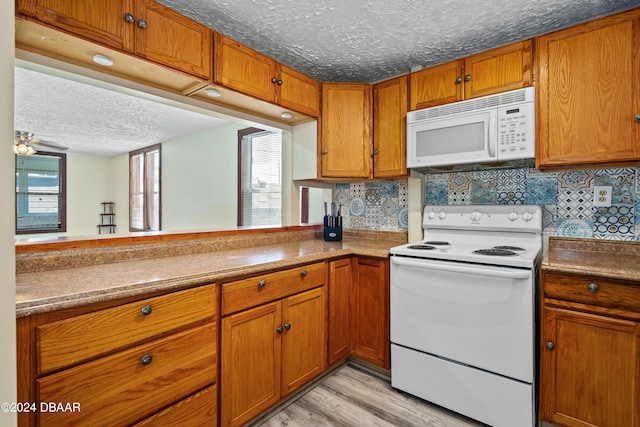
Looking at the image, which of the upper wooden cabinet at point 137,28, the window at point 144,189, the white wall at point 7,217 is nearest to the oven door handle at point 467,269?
the upper wooden cabinet at point 137,28

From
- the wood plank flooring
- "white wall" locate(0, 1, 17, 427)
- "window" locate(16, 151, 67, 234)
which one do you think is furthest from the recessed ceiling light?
"window" locate(16, 151, 67, 234)

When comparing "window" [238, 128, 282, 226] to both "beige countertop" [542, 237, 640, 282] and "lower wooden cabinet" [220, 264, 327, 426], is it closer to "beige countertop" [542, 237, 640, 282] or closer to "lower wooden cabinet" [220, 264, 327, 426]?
"lower wooden cabinet" [220, 264, 327, 426]

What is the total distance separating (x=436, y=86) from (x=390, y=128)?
41cm

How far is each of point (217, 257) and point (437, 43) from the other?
196 centimetres

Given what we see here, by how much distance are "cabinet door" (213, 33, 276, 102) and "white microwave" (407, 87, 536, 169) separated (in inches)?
39.7

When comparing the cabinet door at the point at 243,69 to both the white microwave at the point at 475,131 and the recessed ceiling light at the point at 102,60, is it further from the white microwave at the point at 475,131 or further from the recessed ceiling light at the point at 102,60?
the white microwave at the point at 475,131

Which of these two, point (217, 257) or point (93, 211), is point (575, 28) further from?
point (93, 211)

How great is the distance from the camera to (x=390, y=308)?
6.55 feet

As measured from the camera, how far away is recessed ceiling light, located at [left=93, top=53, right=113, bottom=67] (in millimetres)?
1428

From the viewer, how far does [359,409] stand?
1801mm

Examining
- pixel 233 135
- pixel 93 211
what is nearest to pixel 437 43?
pixel 233 135

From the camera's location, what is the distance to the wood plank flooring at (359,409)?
5.54 feet

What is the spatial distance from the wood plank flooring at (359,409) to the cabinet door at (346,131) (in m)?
1.48

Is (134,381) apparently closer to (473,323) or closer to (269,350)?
(269,350)
